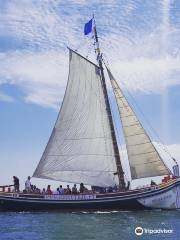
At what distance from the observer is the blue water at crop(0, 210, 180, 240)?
1362 inches

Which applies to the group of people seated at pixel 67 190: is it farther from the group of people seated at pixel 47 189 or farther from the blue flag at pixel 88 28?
the blue flag at pixel 88 28

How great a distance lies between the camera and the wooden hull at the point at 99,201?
4903cm

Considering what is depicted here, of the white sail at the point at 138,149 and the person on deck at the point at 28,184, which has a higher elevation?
the white sail at the point at 138,149

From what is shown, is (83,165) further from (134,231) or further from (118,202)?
(134,231)

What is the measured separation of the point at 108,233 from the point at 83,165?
1609cm

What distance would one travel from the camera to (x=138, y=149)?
49.6 meters

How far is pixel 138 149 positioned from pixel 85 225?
12779mm

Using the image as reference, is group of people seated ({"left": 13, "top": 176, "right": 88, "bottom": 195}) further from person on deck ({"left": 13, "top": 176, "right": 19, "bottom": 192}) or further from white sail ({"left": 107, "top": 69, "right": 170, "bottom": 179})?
white sail ({"left": 107, "top": 69, "right": 170, "bottom": 179})

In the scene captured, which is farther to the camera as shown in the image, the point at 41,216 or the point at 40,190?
the point at 40,190

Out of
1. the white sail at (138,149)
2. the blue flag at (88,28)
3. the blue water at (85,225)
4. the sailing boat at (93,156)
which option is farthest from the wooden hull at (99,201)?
the blue flag at (88,28)

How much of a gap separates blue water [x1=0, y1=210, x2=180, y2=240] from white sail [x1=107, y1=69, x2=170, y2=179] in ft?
13.5

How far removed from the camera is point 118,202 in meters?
48.9

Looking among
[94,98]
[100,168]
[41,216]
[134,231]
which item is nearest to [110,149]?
[100,168]


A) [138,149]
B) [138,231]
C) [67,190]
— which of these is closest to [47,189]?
[67,190]
